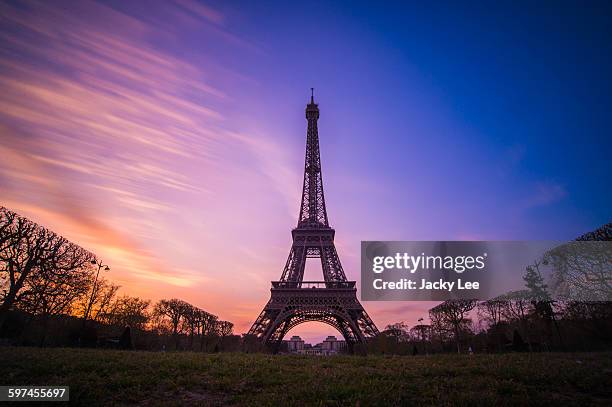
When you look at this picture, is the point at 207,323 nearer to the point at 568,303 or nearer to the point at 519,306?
Answer: the point at 519,306

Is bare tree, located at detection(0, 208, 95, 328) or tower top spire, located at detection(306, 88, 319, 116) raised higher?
tower top spire, located at detection(306, 88, 319, 116)

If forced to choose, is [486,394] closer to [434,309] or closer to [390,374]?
[390,374]

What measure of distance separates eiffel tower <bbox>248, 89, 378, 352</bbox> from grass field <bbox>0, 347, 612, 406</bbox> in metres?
32.6

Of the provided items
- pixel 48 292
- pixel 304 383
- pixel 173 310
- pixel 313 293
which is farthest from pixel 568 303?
pixel 173 310

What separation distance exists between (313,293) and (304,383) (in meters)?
38.2

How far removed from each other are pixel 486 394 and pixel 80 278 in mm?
43920

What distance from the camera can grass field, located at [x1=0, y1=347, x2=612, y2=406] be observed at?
779cm

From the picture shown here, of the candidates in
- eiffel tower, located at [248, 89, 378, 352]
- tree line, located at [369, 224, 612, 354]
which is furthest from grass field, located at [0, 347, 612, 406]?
eiffel tower, located at [248, 89, 378, 352]

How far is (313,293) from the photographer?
46.8 meters

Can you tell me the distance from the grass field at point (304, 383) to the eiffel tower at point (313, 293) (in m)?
32.6

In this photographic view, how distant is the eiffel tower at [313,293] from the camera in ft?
147

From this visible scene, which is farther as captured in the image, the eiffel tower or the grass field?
the eiffel tower

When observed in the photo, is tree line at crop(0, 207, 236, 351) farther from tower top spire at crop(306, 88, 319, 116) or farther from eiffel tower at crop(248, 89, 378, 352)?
tower top spire at crop(306, 88, 319, 116)

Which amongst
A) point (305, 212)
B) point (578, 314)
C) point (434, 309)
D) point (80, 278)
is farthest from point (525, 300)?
point (80, 278)
